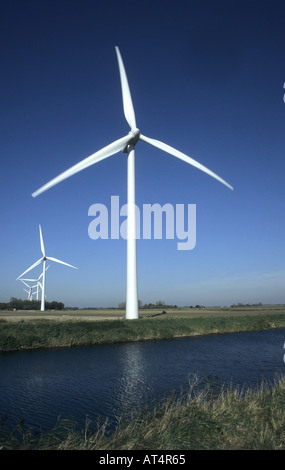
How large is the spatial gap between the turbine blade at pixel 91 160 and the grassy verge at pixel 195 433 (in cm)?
2360

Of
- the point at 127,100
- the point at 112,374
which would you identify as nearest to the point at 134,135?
the point at 127,100

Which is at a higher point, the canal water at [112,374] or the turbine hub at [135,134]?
the turbine hub at [135,134]

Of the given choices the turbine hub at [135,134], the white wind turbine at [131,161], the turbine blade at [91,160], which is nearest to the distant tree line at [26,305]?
the white wind turbine at [131,161]

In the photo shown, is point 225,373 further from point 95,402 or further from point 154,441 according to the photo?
point 154,441

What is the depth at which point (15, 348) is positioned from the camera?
30078mm

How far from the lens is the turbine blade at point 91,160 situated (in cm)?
3213

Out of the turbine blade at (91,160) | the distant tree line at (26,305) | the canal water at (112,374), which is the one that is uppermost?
the turbine blade at (91,160)

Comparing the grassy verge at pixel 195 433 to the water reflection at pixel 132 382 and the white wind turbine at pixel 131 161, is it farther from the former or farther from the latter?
the white wind turbine at pixel 131 161

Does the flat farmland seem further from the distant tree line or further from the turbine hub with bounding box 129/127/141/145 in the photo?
the distant tree line

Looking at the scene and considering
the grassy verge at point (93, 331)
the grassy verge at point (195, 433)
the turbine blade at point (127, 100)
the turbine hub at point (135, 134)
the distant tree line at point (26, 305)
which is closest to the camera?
the grassy verge at point (195, 433)

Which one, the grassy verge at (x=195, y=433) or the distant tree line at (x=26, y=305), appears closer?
the grassy verge at (x=195, y=433)

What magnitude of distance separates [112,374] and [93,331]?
1517 centimetres

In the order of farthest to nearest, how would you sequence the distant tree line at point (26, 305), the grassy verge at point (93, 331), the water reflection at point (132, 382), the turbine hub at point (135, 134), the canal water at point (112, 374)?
the distant tree line at point (26, 305) < the turbine hub at point (135, 134) < the grassy verge at point (93, 331) < the water reflection at point (132, 382) < the canal water at point (112, 374)
